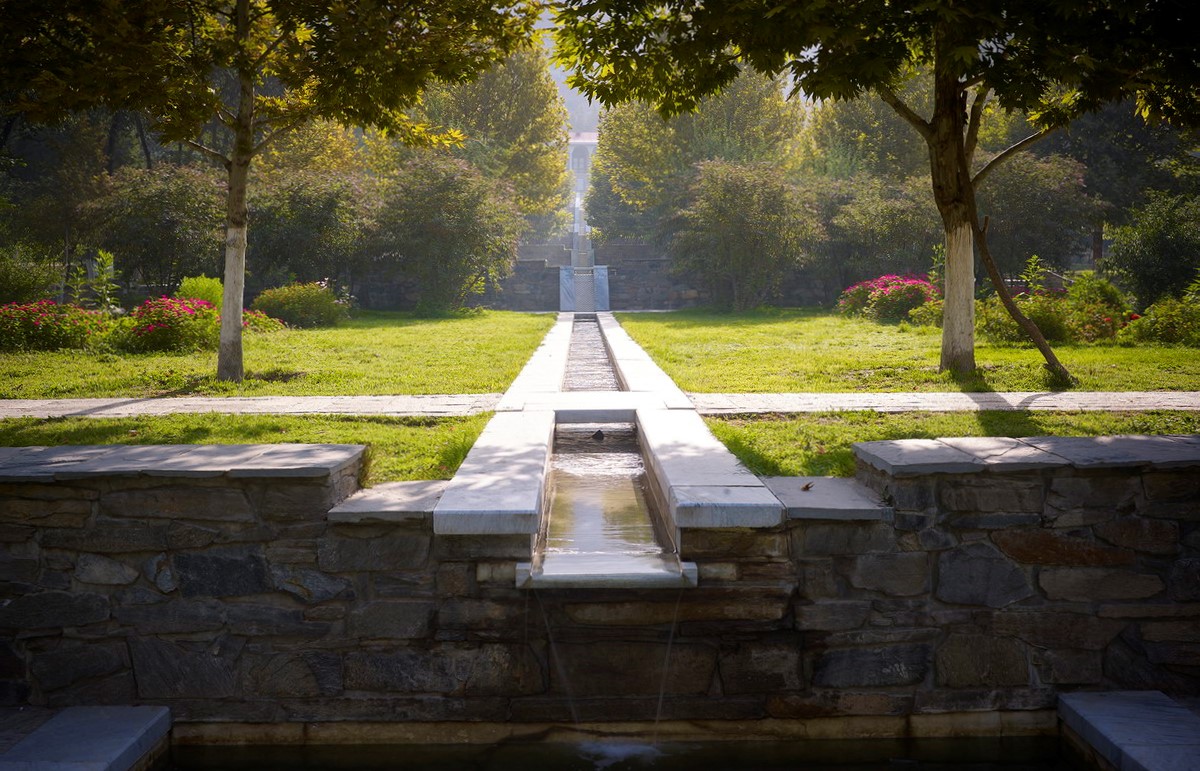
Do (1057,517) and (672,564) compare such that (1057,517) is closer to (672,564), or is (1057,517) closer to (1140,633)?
(1140,633)

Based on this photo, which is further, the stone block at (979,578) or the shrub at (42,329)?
the shrub at (42,329)

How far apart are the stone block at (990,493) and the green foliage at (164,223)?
51.3 ft

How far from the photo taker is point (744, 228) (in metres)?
20.6

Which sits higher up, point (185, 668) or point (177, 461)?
point (177, 461)

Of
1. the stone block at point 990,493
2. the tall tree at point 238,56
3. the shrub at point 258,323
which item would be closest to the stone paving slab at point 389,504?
the stone block at point 990,493

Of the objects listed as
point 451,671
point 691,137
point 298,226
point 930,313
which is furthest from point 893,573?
point 691,137

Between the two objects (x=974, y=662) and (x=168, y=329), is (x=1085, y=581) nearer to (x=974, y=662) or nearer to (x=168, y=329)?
(x=974, y=662)

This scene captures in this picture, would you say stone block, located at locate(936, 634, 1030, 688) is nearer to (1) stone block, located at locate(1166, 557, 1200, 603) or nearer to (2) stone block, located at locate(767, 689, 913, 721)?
(2) stone block, located at locate(767, 689, 913, 721)

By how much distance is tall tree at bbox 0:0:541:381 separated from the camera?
7.04m

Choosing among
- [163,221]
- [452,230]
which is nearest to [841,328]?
[452,230]

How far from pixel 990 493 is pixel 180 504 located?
3.72 m

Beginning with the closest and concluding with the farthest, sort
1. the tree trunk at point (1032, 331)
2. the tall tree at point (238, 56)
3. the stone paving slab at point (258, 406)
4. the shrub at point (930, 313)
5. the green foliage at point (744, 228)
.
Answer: the stone paving slab at point (258, 406) < the tall tree at point (238, 56) < the tree trunk at point (1032, 331) < the shrub at point (930, 313) < the green foliage at point (744, 228)

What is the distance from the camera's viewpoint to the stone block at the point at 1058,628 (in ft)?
13.6

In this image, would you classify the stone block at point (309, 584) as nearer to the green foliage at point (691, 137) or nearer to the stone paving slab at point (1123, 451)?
the stone paving slab at point (1123, 451)
